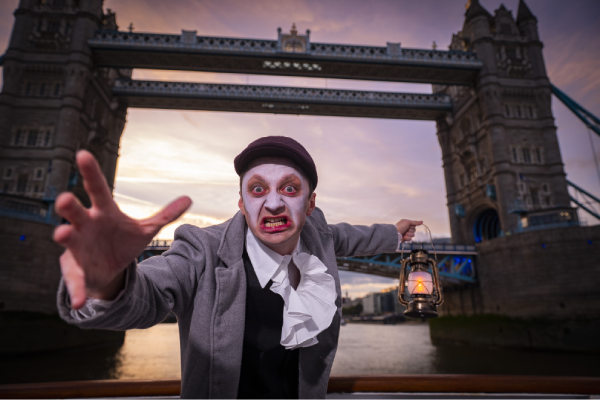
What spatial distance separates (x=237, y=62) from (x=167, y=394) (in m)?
24.0

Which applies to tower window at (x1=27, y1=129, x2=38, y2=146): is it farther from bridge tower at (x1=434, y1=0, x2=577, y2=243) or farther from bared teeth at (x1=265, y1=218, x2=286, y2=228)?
bridge tower at (x1=434, y1=0, x2=577, y2=243)

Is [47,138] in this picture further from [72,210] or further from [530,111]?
[530,111]

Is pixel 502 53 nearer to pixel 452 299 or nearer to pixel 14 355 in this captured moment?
pixel 452 299

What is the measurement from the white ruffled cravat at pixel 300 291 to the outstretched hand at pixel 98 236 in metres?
0.74

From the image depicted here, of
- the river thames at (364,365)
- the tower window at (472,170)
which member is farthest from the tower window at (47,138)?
the tower window at (472,170)

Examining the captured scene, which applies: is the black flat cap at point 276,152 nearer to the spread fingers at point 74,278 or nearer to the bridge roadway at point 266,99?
the spread fingers at point 74,278

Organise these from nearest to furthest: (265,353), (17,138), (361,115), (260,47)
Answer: (265,353) < (17,138) < (260,47) < (361,115)

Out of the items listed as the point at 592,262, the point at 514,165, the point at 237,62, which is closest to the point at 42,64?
the point at 237,62

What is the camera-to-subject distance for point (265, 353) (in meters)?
1.62

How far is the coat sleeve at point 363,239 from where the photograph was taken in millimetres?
2293

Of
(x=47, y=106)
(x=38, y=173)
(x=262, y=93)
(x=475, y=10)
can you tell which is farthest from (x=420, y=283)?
(x=475, y=10)

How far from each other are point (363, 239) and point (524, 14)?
31.0 m

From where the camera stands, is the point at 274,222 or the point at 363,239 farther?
the point at 363,239

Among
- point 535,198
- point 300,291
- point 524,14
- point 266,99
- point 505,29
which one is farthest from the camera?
point 505,29
